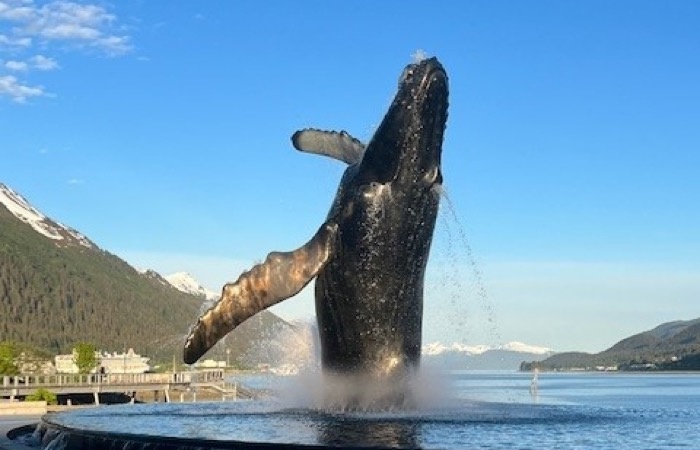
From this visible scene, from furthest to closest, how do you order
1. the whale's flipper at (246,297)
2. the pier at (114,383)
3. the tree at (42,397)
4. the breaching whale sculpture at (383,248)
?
the pier at (114,383)
the tree at (42,397)
the breaching whale sculpture at (383,248)
the whale's flipper at (246,297)

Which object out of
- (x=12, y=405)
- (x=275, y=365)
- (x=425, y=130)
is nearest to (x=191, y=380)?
(x=12, y=405)

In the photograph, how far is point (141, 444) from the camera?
13.3m

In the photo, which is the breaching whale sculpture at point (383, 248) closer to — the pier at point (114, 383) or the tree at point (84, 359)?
the pier at point (114, 383)

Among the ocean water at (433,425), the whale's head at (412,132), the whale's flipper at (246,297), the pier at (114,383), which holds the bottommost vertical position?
the ocean water at (433,425)

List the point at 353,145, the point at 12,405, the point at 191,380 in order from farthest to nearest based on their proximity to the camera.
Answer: the point at 191,380 → the point at 12,405 → the point at 353,145

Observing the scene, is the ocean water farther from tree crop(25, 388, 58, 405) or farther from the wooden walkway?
the wooden walkway

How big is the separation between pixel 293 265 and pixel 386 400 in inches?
107

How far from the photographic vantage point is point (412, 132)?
53.3 ft

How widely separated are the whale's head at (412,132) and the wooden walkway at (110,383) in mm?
46278

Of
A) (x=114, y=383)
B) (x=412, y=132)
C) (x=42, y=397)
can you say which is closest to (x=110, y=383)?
(x=114, y=383)

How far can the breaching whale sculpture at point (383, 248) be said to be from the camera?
16.2 m

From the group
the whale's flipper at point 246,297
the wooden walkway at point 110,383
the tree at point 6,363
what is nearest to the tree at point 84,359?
the tree at point 6,363

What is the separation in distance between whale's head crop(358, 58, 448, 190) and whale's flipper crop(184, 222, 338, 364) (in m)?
1.93

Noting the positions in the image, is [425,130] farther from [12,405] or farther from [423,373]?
[12,405]
